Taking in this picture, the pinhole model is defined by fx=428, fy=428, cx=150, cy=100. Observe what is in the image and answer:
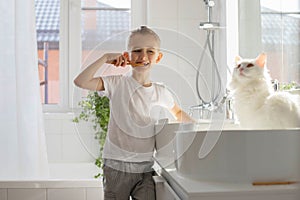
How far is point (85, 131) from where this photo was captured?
4.73ft

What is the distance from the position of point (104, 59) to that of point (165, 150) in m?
0.36

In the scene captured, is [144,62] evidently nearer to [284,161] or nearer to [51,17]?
[284,161]

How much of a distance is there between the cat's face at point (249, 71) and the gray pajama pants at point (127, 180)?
483 mm

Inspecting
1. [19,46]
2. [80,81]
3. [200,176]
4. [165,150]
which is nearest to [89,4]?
[19,46]

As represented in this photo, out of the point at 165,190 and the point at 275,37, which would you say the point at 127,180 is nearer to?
the point at 165,190

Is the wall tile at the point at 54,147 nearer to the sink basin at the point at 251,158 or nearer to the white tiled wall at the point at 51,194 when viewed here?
the white tiled wall at the point at 51,194

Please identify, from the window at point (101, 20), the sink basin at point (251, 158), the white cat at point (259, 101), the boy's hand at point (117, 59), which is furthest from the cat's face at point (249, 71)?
the window at point (101, 20)

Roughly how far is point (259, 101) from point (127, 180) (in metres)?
0.60

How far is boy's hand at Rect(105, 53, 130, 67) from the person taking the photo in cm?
133

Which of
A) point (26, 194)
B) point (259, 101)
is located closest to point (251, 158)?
point (259, 101)

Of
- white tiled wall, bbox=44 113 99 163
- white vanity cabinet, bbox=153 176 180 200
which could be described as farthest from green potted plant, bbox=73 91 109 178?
white tiled wall, bbox=44 113 99 163

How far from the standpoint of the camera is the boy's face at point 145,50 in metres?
1.27

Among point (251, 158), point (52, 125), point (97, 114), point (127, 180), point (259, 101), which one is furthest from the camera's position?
point (52, 125)

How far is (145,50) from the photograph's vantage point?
4.19 feet
